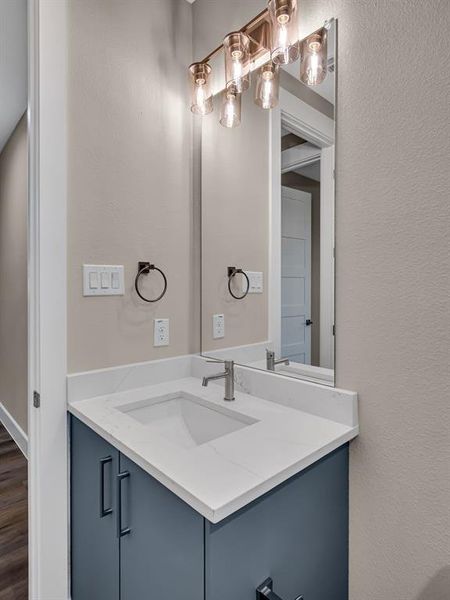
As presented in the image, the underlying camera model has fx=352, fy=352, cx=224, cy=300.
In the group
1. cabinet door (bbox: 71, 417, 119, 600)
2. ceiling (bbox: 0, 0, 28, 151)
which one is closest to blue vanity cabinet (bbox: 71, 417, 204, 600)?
Answer: cabinet door (bbox: 71, 417, 119, 600)

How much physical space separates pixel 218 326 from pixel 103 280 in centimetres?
54

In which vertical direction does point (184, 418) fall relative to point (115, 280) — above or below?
below

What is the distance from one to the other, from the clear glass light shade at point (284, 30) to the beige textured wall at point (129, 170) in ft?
1.78

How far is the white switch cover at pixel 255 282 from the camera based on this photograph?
1.45 metres

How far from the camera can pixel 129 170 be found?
1412 millimetres

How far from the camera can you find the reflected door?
4.11 feet

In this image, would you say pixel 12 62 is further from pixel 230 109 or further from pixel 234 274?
pixel 234 274

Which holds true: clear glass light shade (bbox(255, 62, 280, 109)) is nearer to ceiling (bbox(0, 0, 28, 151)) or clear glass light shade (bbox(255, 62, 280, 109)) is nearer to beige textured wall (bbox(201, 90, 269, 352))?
beige textured wall (bbox(201, 90, 269, 352))

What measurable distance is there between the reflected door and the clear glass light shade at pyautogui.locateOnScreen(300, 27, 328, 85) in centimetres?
36

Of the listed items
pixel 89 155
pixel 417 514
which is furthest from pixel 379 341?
pixel 89 155

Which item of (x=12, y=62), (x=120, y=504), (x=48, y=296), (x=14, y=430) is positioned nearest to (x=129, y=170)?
(x=48, y=296)

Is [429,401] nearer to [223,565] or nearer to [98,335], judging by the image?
[223,565]

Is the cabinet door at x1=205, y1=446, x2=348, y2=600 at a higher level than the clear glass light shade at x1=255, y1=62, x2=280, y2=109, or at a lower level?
lower

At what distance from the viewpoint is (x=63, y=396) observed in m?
1.25
